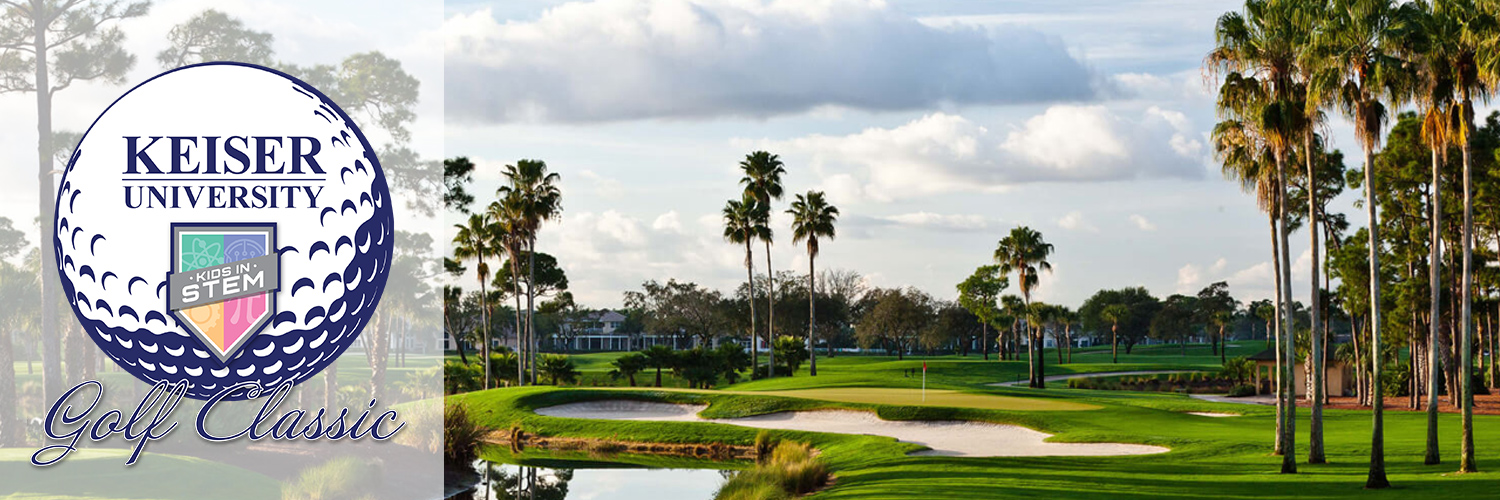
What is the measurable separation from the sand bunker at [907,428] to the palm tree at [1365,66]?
8685 mm

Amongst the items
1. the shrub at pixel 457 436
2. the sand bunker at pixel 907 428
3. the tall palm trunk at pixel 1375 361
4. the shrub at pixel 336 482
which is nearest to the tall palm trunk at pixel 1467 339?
the tall palm trunk at pixel 1375 361

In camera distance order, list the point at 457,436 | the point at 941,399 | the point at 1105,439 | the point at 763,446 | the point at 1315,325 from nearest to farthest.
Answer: the point at 1315,325 < the point at 457,436 < the point at 1105,439 < the point at 763,446 < the point at 941,399

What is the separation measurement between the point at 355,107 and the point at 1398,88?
97.7ft

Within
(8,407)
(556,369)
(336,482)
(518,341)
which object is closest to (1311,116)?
(336,482)

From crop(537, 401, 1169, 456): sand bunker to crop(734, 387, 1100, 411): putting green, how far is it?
217 cm

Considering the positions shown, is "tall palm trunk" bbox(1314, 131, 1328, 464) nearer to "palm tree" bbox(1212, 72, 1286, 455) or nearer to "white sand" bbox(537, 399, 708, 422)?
"palm tree" bbox(1212, 72, 1286, 455)

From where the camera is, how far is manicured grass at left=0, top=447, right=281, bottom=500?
60.6ft

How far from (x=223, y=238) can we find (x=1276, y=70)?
1763 cm

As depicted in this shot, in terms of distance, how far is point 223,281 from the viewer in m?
18.3

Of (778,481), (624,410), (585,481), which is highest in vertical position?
(778,481)

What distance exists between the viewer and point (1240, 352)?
12181 cm

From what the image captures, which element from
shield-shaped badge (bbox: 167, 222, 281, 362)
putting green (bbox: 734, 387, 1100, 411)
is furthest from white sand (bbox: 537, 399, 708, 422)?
shield-shaped badge (bbox: 167, 222, 281, 362)

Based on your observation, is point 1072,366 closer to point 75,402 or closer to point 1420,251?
point 1420,251

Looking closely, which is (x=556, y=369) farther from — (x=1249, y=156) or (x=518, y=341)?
(x=1249, y=156)
